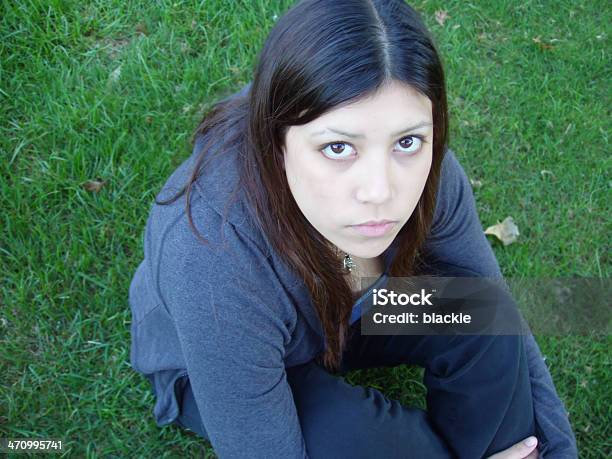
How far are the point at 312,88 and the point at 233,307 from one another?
0.58 meters

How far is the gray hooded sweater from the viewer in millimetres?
1536

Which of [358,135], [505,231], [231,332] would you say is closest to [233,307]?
[231,332]

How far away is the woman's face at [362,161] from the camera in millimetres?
1342

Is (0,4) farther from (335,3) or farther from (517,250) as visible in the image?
(517,250)

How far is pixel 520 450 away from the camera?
205 cm

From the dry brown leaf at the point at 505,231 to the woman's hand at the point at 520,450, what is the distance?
1.07 metres

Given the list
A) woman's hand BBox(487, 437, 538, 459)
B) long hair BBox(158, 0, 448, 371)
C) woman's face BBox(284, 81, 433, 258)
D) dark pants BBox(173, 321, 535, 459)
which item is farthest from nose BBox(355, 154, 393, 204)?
woman's hand BBox(487, 437, 538, 459)

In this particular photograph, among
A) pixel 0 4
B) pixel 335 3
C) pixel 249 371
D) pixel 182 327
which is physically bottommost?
pixel 249 371

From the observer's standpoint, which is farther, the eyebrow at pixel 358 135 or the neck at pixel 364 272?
the neck at pixel 364 272

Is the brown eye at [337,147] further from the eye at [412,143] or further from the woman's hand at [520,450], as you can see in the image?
the woman's hand at [520,450]

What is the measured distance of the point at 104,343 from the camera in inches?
99.3

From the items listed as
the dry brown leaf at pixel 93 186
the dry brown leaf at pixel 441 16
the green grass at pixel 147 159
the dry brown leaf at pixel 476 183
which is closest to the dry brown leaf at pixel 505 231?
the green grass at pixel 147 159

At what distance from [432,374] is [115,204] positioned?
1559 mm

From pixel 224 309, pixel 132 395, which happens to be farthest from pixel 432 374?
pixel 132 395
